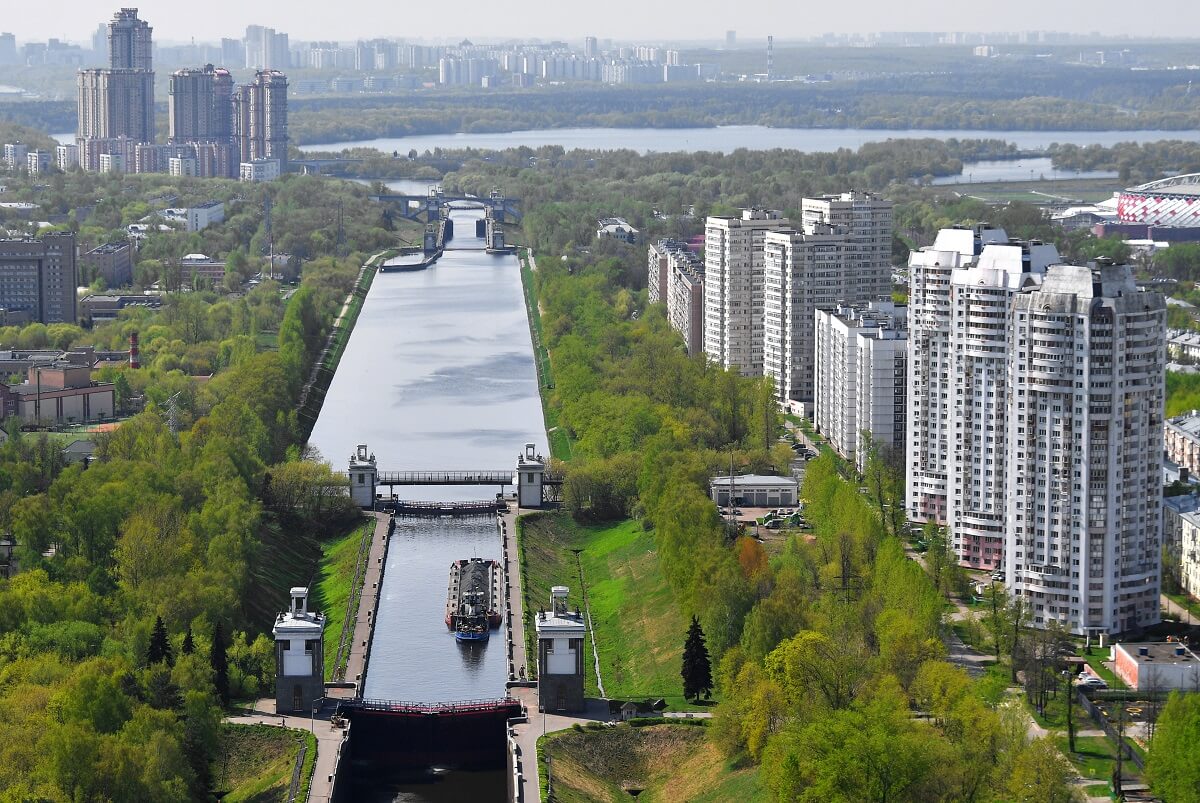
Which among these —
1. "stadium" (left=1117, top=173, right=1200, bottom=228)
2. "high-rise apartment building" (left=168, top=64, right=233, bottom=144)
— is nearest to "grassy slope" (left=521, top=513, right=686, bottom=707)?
"stadium" (left=1117, top=173, right=1200, bottom=228)

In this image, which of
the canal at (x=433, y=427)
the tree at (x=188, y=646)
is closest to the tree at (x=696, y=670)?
the canal at (x=433, y=427)

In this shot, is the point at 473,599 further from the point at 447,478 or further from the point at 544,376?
the point at 544,376

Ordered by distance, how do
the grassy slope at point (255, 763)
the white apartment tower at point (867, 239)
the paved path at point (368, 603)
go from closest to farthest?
the grassy slope at point (255, 763)
the paved path at point (368, 603)
the white apartment tower at point (867, 239)

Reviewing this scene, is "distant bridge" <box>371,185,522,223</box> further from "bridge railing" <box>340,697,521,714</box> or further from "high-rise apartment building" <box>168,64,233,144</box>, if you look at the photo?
"bridge railing" <box>340,697,521,714</box>

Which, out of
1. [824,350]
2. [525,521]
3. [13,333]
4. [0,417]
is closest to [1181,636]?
[525,521]

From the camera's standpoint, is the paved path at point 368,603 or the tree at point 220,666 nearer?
the tree at point 220,666

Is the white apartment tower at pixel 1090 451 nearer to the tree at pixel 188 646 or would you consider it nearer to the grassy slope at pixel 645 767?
the grassy slope at pixel 645 767

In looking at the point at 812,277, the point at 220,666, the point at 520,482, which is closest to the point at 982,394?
the point at 520,482
